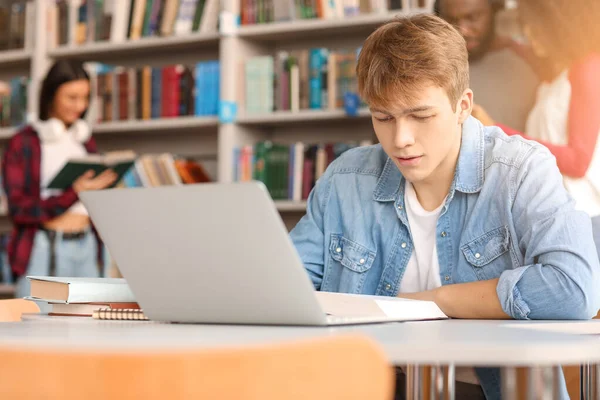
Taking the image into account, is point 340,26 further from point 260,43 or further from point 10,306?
point 10,306

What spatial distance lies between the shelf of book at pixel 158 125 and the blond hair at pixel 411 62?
212 centimetres

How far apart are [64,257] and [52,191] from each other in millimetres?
301

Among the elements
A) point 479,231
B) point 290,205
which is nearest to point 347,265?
point 479,231

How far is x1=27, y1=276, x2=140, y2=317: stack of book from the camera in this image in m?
1.22

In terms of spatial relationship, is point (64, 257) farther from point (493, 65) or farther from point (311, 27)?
point (493, 65)

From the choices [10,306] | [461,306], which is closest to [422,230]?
[461,306]

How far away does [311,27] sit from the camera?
11.0 feet

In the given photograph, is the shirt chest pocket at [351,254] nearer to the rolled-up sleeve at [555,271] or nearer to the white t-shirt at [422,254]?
the white t-shirt at [422,254]

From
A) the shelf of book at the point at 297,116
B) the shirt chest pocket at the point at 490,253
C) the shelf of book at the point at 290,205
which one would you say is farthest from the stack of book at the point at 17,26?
the shirt chest pocket at the point at 490,253

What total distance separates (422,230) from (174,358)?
3.46ft

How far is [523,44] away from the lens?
2.84m

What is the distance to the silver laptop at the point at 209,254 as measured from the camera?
0.84 meters

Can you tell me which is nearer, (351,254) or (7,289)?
(351,254)

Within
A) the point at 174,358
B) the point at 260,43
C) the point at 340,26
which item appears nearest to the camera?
the point at 174,358
